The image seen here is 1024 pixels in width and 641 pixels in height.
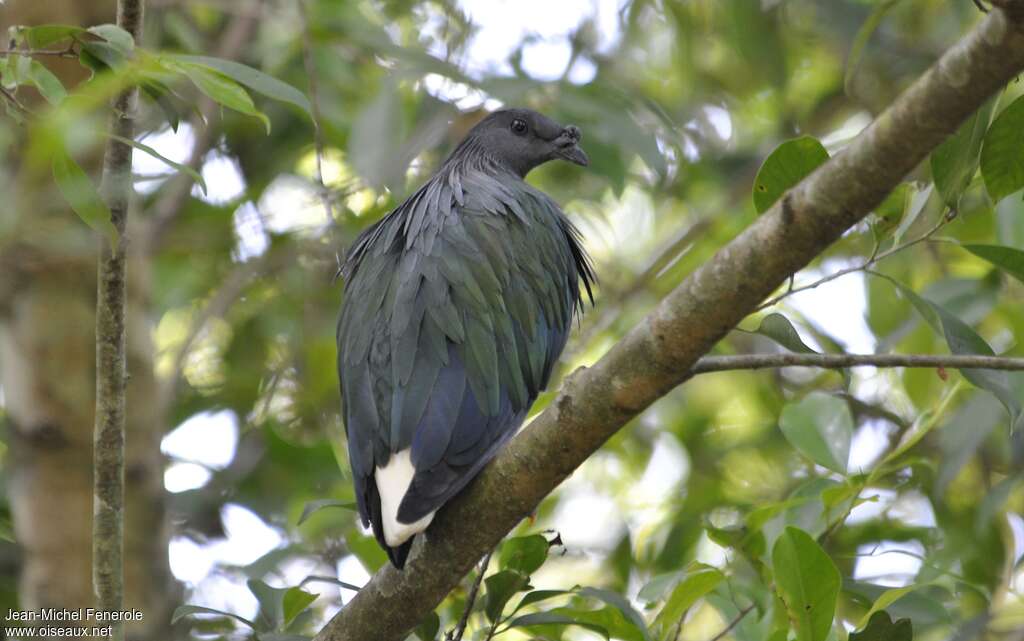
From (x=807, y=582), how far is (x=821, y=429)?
0.70 m

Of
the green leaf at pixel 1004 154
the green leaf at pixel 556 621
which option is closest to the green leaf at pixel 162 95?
the green leaf at pixel 556 621

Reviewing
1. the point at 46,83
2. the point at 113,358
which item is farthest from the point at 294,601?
the point at 46,83

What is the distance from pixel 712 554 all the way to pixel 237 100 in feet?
12.6

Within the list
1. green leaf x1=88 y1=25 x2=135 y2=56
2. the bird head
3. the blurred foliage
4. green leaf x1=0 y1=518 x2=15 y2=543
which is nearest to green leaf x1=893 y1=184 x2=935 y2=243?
the blurred foliage

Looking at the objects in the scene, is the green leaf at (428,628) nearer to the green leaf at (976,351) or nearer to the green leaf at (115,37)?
the green leaf at (976,351)

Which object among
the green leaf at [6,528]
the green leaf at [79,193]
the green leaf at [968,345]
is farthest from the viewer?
the green leaf at [6,528]

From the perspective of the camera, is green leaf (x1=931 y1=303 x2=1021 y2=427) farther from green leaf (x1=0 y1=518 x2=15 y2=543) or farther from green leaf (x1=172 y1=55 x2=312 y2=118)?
green leaf (x1=0 y1=518 x2=15 y2=543)

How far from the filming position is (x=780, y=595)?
9.15 ft

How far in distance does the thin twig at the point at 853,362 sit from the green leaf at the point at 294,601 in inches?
50.2

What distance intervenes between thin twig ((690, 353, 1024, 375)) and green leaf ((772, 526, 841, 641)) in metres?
0.45

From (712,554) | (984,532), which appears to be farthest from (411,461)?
(712,554)

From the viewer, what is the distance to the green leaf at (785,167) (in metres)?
2.61

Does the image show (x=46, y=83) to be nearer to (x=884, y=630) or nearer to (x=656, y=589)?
(x=656, y=589)

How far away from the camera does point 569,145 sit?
16.0 ft
